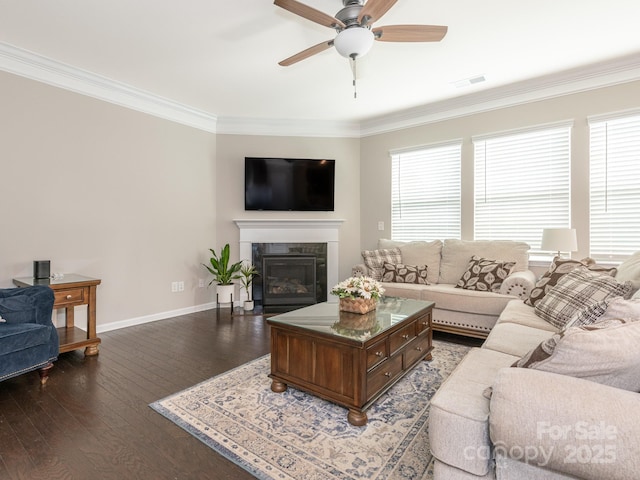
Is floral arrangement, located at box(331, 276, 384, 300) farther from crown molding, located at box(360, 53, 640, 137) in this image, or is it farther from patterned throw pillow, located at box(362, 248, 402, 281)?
crown molding, located at box(360, 53, 640, 137)

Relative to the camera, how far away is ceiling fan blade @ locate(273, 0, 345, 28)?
2.07m

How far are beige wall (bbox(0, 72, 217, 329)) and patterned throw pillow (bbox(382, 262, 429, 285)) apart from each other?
8.70ft

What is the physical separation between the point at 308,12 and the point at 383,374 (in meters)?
2.44

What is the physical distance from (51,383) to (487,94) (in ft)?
17.6

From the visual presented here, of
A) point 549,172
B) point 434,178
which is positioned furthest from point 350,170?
point 549,172

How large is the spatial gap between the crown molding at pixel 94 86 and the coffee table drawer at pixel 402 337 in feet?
13.2

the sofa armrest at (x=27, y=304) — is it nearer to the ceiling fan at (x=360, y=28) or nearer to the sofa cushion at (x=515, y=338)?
the ceiling fan at (x=360, y=28)

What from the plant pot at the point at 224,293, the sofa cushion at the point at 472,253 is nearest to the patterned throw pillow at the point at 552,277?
the sofa cushion at the point at 472,253

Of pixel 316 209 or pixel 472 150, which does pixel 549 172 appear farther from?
pixel 316 209

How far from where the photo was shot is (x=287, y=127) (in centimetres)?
512

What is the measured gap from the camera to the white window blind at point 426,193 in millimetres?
4562

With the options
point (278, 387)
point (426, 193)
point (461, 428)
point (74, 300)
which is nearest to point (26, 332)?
point (74, 300)

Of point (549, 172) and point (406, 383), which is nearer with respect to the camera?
point (406, 383)

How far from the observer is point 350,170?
5328 mm
